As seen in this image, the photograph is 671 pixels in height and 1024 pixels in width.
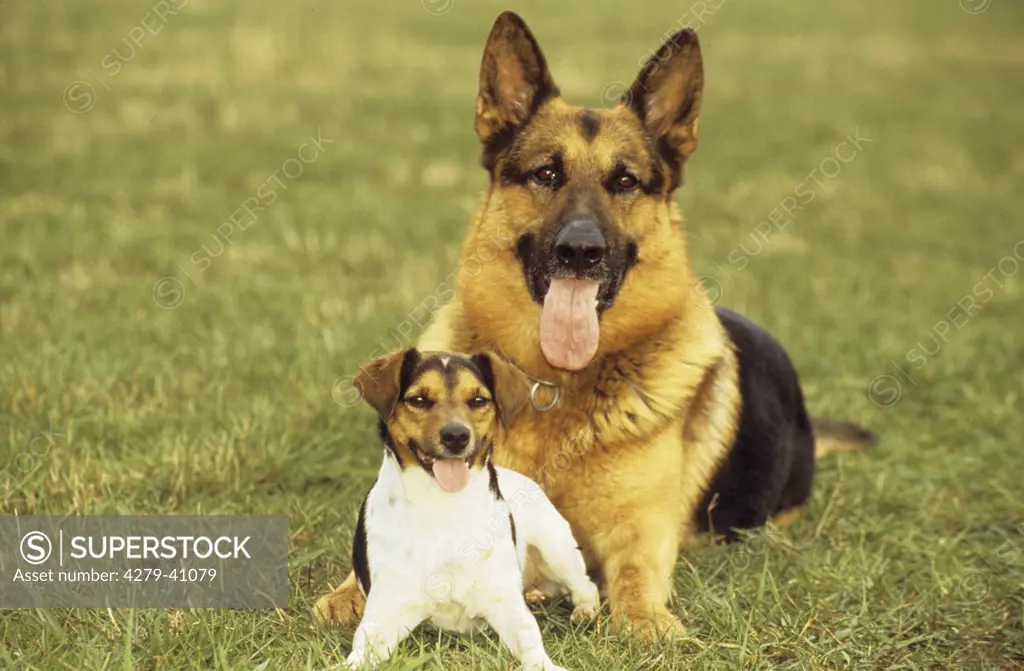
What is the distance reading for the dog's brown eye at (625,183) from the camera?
15.0 ft

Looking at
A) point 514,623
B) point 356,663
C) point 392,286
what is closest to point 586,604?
point 514,623

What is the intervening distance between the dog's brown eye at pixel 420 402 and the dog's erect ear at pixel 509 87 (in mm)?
1520

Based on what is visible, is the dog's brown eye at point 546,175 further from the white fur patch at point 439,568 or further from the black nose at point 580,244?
the white fur patch at point 439,568

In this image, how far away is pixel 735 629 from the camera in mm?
3979

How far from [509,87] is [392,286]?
4080mm

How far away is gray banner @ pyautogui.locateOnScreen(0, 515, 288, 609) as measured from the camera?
401cm

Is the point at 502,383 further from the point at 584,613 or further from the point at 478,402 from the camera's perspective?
the point at 584,613

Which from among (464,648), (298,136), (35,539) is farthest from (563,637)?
(298,136)

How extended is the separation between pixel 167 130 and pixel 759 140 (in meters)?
6.62

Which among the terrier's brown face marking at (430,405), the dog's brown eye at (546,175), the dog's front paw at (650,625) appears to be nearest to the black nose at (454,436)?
the terrier's brown face marking at (430,405)

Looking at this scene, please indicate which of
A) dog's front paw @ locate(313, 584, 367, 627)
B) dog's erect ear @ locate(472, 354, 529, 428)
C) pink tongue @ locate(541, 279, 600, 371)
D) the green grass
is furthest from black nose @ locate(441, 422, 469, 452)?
pink tongue @ locate(541, 279, 600, 371)

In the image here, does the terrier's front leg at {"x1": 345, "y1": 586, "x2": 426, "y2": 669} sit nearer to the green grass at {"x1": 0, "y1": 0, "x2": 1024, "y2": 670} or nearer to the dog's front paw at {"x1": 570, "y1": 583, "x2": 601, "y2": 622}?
the green grass at {"x1": 0, "y1": 0, "x2": 1024, "y2": 670}

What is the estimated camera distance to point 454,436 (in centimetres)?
350

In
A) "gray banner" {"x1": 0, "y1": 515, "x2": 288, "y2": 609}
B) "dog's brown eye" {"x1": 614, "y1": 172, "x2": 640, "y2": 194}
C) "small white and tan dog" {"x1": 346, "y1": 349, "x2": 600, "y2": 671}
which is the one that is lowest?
"gray banner" {"x1": 0, "y1": 515, "x2": 288, "y2": 609}
